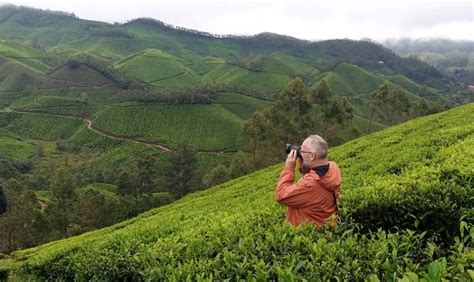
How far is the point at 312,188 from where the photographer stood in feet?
22.0

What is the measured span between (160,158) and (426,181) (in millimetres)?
102544

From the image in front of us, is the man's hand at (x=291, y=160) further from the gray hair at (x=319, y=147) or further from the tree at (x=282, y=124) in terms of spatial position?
the tree at (x=282, y=124)

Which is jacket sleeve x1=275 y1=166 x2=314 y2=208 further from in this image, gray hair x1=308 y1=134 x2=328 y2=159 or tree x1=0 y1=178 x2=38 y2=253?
tree x1=0 y1=178 x2=38 y2=253

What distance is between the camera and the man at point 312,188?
672 cm

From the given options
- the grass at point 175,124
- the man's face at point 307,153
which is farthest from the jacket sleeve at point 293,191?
the grass at point 175,124

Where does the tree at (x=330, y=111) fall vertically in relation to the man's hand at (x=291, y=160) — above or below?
below

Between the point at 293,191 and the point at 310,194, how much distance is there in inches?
11.2

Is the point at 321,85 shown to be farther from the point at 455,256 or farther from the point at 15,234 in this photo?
the point at 455,256

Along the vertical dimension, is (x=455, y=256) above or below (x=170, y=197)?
above

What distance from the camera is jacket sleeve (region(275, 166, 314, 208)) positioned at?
6699 mm

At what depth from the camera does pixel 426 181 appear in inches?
300

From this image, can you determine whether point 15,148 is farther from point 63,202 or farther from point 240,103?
point 63,202

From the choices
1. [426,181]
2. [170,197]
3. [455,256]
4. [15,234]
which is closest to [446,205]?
[426,181]

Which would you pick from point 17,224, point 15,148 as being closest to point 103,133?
point 15,148
